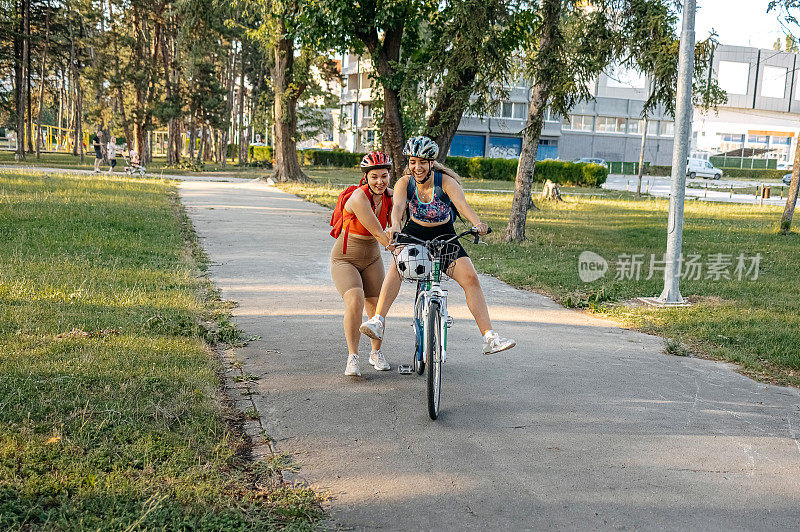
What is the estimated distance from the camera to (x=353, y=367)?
6.06 meters

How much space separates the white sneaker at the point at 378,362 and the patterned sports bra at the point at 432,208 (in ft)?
4.11

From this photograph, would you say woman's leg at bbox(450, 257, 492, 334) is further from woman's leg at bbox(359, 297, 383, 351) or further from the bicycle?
woman's leg at bbox(359, 297, 383, 351)

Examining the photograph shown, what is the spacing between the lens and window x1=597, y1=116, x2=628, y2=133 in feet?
250

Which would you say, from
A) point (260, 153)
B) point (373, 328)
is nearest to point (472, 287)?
point (373, 328)

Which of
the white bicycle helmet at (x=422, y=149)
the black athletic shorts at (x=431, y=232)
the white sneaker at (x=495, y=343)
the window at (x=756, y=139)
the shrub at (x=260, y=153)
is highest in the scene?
the window at (x=756, y=139)

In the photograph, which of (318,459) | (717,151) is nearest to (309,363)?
(318,459)

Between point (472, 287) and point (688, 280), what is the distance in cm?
685

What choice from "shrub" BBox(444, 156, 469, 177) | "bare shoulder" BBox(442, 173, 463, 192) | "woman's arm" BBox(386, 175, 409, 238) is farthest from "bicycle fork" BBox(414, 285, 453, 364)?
"shrub" BBox(444, 156, 469, 177)

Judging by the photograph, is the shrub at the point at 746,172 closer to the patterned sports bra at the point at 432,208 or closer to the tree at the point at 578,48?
the tree at the point at 578,48

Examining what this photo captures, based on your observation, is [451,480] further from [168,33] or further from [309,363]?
[168,33]

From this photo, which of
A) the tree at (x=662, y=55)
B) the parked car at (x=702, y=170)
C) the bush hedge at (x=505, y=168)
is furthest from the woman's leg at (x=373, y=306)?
the parked car at (x=702, y=170)

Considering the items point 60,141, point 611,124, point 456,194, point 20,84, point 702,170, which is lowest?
point 456,194

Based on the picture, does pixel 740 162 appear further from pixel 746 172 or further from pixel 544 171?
pixel 544 171

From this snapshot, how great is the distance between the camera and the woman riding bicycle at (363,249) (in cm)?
574
